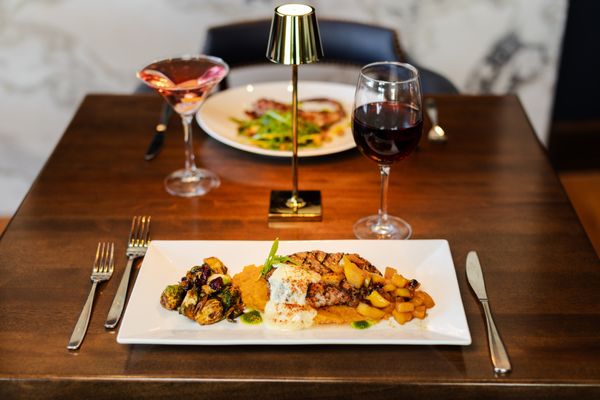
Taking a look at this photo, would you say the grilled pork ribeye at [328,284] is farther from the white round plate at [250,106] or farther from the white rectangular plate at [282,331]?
the white round plate at [250,106]

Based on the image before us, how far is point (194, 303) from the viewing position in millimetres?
1062

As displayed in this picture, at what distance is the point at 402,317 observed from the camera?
105cm

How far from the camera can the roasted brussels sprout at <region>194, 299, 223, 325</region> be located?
3.43 ft

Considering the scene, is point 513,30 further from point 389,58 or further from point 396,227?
point 396,227

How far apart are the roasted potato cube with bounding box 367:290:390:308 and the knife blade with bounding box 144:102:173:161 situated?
72cm

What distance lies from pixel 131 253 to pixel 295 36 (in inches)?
18.2

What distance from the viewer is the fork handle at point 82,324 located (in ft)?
3.43

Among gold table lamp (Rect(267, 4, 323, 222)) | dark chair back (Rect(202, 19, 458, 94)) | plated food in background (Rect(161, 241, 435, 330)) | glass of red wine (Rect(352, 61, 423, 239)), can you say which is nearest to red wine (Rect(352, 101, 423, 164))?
glass of red wine (Rect(352, 61, 423, 239))

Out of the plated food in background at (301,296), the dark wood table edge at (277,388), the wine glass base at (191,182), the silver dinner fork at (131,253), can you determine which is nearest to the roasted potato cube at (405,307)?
the plated food in background at (301,296)

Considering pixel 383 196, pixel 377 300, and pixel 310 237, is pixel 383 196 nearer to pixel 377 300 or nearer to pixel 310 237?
pixel 310 237

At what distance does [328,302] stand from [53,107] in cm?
228

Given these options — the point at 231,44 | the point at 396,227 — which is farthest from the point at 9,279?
the point at 231,44

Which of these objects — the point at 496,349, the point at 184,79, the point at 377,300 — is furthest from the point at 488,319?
the point at 184,79

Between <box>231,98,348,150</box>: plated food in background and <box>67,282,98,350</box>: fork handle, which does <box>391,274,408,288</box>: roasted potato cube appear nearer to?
<box>67,282,98,350</box>: fork handle
